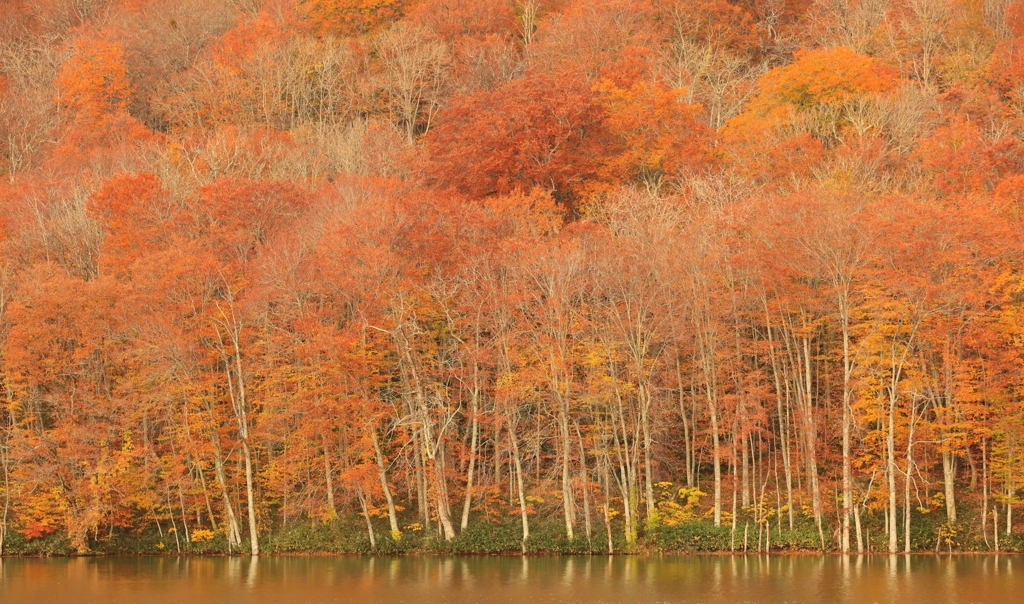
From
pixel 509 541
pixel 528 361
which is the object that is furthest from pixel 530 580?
pixel 528 361

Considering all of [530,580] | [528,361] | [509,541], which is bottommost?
[530,580]

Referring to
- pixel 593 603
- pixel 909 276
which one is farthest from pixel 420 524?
pixel 909 276

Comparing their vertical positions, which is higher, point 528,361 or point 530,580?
point 528,361

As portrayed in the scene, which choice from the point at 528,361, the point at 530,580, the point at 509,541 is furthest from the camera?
the point at 528,361

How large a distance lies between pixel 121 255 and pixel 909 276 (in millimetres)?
32978

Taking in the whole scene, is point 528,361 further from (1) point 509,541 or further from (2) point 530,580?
(2) point 530,580

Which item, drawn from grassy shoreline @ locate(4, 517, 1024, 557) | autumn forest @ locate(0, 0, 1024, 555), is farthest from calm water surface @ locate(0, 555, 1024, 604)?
autumn forest @ locate(0, 0, 1024, 555)

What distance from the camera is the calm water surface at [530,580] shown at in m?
28.3

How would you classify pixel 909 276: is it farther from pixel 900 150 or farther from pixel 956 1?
pixel 956 1

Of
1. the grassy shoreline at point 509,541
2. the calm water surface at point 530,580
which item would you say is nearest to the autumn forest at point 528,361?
the grassy shoreline at point 509,541

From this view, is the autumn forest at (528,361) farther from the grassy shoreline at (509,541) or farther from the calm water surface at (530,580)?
the calm water surface at (530,580)

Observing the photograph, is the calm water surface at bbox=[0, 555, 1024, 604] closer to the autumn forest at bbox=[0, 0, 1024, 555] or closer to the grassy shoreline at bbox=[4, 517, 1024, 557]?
the grassy shoreline at bbox=[4, 517, 1024, 557]

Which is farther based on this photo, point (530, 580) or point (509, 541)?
point (509, 541)

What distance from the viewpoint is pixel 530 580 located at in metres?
32.3
